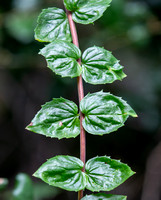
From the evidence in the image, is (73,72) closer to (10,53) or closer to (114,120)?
(114,120)

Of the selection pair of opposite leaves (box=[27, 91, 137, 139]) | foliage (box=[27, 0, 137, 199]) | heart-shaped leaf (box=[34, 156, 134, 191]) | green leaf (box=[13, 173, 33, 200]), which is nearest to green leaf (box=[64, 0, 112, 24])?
foliage (box=[27, 0, 137, 199])

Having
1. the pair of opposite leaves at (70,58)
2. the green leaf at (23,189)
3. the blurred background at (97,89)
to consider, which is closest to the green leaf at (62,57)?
the pair of opposite leaves at (70,58)

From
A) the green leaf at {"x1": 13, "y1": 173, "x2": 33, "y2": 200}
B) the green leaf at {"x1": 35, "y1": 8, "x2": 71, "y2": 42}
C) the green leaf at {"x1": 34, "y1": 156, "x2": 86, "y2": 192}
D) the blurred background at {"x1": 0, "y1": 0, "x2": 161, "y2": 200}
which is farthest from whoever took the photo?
the blurred background at {"x1": 0, "y1": 0, "x2": 161, "y2": 200}

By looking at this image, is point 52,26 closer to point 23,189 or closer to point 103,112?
point 103,112

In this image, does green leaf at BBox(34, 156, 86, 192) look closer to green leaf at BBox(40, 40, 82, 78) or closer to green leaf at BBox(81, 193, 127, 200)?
green leaf at BBox(81, 193, 127, 200)

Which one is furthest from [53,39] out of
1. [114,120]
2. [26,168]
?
[26,168]

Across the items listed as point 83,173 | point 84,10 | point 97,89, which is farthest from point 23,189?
point 97,89
